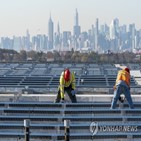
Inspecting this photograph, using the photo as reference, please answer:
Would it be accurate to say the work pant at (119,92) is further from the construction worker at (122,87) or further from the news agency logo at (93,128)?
the news agency logo at (93,128)

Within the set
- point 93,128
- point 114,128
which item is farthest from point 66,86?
point 114,128

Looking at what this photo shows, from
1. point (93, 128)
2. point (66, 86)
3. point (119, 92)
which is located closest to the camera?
point (93, 128)

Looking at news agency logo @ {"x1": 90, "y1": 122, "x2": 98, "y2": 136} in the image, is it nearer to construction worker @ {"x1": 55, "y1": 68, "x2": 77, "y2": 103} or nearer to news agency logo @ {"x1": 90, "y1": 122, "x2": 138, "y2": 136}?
news agency logo @ {"x1": 90, "y1": 122, "x2": 138, "y2": 136}

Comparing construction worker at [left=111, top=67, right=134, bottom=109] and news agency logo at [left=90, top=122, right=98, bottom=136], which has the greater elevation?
construction worker at [left=111, top=67, right=134, bottom=109]

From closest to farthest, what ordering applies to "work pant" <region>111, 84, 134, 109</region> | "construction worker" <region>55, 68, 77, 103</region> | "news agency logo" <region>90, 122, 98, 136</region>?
"news agency logo" <region>90, 122, 98, 136</region>, "work pant" <region>111, 84, 134, 109</region>, "construction worker" <region>55, 68, 77, 103</region>

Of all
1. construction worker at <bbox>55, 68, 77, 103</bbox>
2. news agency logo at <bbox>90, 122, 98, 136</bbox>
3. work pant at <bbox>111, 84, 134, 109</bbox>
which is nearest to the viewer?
news agency logo at <bbox>90, 122, 98, 136</bbox>

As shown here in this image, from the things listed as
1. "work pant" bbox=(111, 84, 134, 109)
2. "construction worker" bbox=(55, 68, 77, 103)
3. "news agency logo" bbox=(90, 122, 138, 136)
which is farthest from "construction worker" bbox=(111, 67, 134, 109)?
"construction worker" bbox=(55, 68, 77, 103)

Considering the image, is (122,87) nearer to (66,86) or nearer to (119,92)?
(119,92)

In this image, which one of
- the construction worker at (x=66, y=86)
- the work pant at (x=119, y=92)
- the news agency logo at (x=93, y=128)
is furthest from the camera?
the construction worker at (x=66, y=86)

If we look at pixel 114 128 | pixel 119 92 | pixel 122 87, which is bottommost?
pixel 114 128

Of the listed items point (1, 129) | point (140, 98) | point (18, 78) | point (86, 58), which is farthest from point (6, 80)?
point (86, 58)

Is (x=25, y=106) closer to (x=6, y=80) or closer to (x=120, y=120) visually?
(x=120, y=120)

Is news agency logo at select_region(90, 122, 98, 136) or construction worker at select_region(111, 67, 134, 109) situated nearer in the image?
news agency logo at select_region(90, 122, 98, 136)

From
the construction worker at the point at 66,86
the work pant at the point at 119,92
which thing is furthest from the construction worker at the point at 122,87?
the construction worker at the point at 66,86
